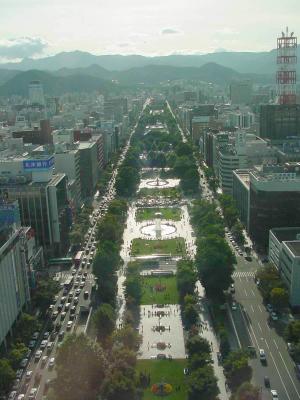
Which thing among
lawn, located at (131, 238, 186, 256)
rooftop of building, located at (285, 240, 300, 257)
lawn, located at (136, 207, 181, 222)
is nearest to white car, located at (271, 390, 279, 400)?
rooftop of building, located at (285, 240, 300, 257)

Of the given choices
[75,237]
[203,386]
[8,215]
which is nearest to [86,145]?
[75,237]

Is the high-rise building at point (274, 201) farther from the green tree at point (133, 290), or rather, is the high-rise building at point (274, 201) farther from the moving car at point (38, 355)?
the moving car at point (38, 355)

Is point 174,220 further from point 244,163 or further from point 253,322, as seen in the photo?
point 253,322

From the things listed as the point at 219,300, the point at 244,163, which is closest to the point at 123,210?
Result: the point at 244,163

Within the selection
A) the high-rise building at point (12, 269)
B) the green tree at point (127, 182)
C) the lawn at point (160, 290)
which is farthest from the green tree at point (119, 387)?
the green tree at point (127, 182)

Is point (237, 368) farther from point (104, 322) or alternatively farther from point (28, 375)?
point (28, 375)

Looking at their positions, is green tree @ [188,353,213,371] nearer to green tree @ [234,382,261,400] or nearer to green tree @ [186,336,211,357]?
green tree @ [186,336,211,357]
